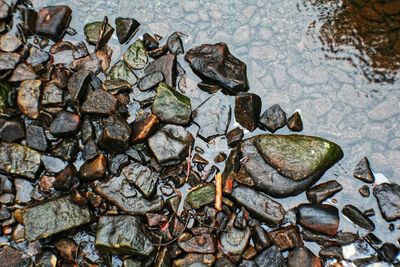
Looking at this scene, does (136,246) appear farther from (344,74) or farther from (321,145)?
(344,74)

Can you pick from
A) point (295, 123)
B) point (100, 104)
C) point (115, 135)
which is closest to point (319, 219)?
point (295, 123)

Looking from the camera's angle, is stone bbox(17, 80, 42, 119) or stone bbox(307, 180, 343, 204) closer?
stone bbox(307, 180, 343, 204)

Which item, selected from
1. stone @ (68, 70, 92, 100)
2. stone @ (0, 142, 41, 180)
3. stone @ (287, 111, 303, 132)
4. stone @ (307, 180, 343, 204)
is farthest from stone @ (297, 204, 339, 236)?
stone @ (0, 142, 41, 180)

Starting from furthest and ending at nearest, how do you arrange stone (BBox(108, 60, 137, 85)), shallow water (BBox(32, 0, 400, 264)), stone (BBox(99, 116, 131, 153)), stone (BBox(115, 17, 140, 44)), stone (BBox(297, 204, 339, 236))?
stone (BBox(115, 17, 140, 44)), stone (BBox(108, 60, 137, 85)), shallow water (BBox(32, 0, 400, 264)), stone (BBox(99, 116, 131, 153)), stone (BBox(297, 204, 339, 236))

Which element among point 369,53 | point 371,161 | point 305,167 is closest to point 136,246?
point 305,167

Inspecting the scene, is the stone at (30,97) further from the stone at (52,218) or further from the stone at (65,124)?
the stone at (52,218)

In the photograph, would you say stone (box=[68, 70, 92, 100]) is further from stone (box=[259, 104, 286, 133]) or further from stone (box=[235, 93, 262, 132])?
stone (box=[259, 104, 286, 133])

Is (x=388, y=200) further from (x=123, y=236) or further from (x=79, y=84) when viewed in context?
(x=79, y=84)
